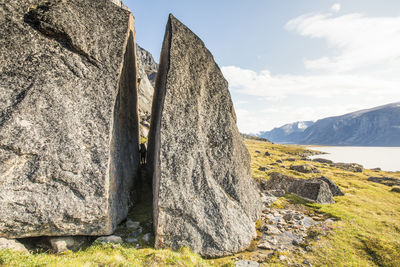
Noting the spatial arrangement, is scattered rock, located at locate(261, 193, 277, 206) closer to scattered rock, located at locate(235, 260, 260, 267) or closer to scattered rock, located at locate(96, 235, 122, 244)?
scattered rock, located at locate(235, 260, 260, 267)

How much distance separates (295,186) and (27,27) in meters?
26.2

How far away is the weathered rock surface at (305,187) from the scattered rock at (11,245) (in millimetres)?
21224

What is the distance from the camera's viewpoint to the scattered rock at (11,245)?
7.91 metres

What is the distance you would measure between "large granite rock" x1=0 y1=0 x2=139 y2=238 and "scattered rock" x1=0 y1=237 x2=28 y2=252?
22 cm

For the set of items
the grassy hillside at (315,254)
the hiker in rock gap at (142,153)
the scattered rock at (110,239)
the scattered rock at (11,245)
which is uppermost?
the hiker in rock gap at (142,153)

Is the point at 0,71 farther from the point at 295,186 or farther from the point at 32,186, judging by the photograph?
the point at 295,186

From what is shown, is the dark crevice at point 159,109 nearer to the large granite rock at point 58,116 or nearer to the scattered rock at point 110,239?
the scattered rock at point 110,239

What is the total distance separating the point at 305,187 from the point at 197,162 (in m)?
16.7

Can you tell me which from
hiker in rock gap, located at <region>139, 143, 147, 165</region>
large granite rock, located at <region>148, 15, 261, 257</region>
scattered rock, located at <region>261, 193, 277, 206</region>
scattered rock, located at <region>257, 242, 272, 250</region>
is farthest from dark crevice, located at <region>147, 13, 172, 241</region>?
scattered rock, located at <region>261, 193, 277, 206</region>

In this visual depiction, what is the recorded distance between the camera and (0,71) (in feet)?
29.1

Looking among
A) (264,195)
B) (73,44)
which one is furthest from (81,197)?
(264,195)

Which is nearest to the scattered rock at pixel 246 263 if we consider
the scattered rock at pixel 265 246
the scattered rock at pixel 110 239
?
the scattered rock at pixel 265 246

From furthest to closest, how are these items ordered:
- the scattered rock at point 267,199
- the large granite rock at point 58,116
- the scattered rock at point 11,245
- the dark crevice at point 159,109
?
1. the scattered rock at point 267,199
2. the dark crevice at point 159,109
3. the large granite rock at point 58,116
4. the scattered rock at point 11,245

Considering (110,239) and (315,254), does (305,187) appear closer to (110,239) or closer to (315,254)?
(315,254)
